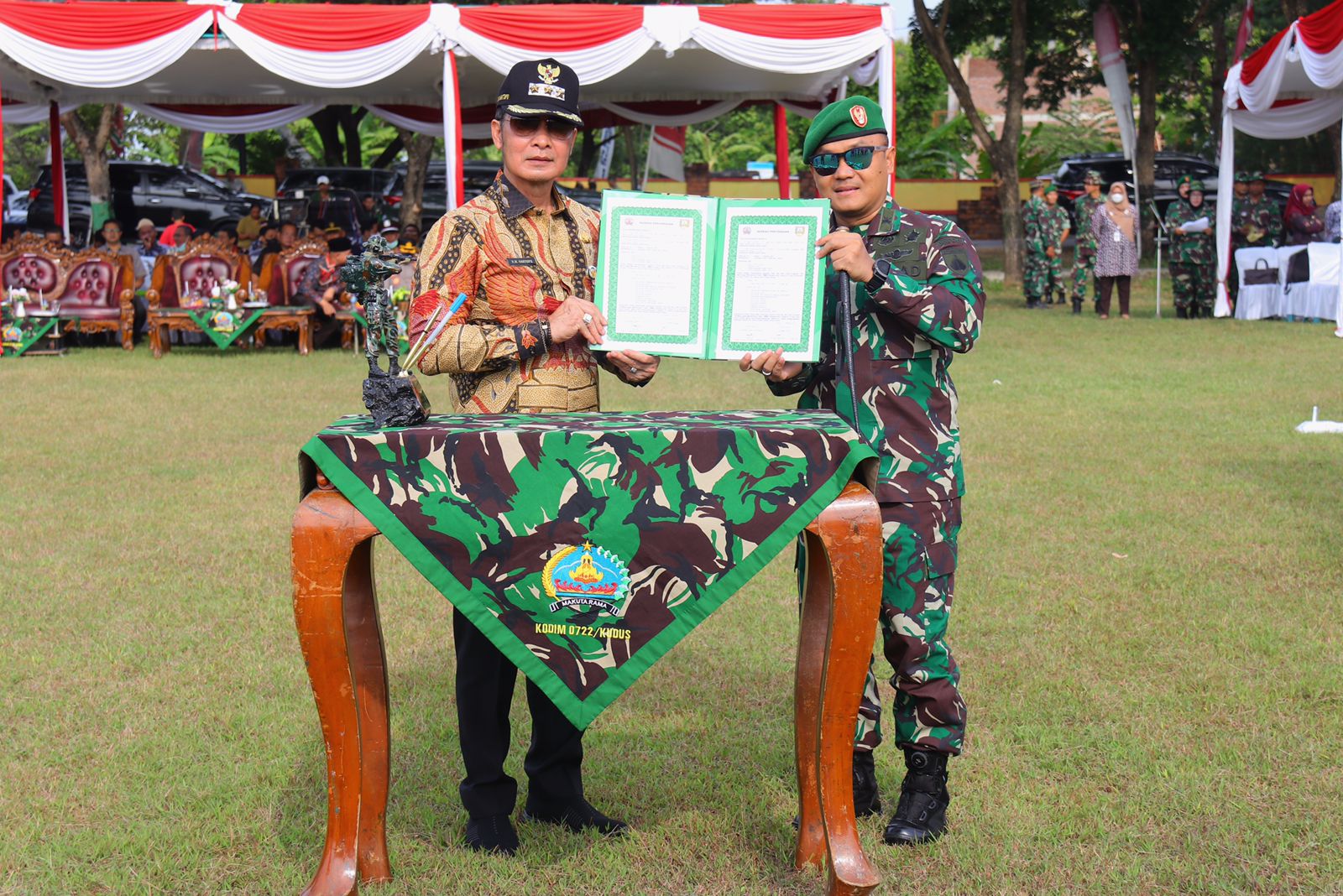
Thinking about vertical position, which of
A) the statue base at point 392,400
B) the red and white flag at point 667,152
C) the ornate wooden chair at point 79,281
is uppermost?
the red and white flag at point 667,152

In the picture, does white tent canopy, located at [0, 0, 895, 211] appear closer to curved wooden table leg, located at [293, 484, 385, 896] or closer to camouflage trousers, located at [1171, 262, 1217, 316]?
camouflage trousers, located at [1171, 262, 1217, 316]

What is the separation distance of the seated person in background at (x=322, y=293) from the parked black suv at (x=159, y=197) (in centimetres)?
695

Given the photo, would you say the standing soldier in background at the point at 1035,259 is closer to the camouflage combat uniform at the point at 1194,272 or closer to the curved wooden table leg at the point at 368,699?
the camouflage combat uniform at the point at 1194,272

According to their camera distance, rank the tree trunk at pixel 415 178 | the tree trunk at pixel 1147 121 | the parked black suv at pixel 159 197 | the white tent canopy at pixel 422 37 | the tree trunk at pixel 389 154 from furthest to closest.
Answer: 1. the tree trunk at pixel 389 154
2. the tree trunk at pixel 1147 121
3. the parked black suv at pixel 159 197
4. the tree trunk at pixel 415 178
5. the white tent canopy at pixel 422 37

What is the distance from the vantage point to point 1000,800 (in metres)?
3.69

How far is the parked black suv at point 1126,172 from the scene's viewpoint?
27.6m

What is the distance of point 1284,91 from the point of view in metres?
16.4

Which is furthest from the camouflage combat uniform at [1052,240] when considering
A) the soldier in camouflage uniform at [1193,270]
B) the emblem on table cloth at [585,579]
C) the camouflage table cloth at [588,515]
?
the emblem on table cloth at [585,579]

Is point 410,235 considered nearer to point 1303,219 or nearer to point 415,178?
point 415,178

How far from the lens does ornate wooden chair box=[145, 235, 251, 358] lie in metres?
15.1

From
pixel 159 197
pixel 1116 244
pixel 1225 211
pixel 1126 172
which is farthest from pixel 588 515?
pixel 1126 172

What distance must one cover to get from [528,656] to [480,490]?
385 mm

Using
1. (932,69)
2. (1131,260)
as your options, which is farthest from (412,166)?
(932,69)

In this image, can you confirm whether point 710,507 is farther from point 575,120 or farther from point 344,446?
point 575,120
